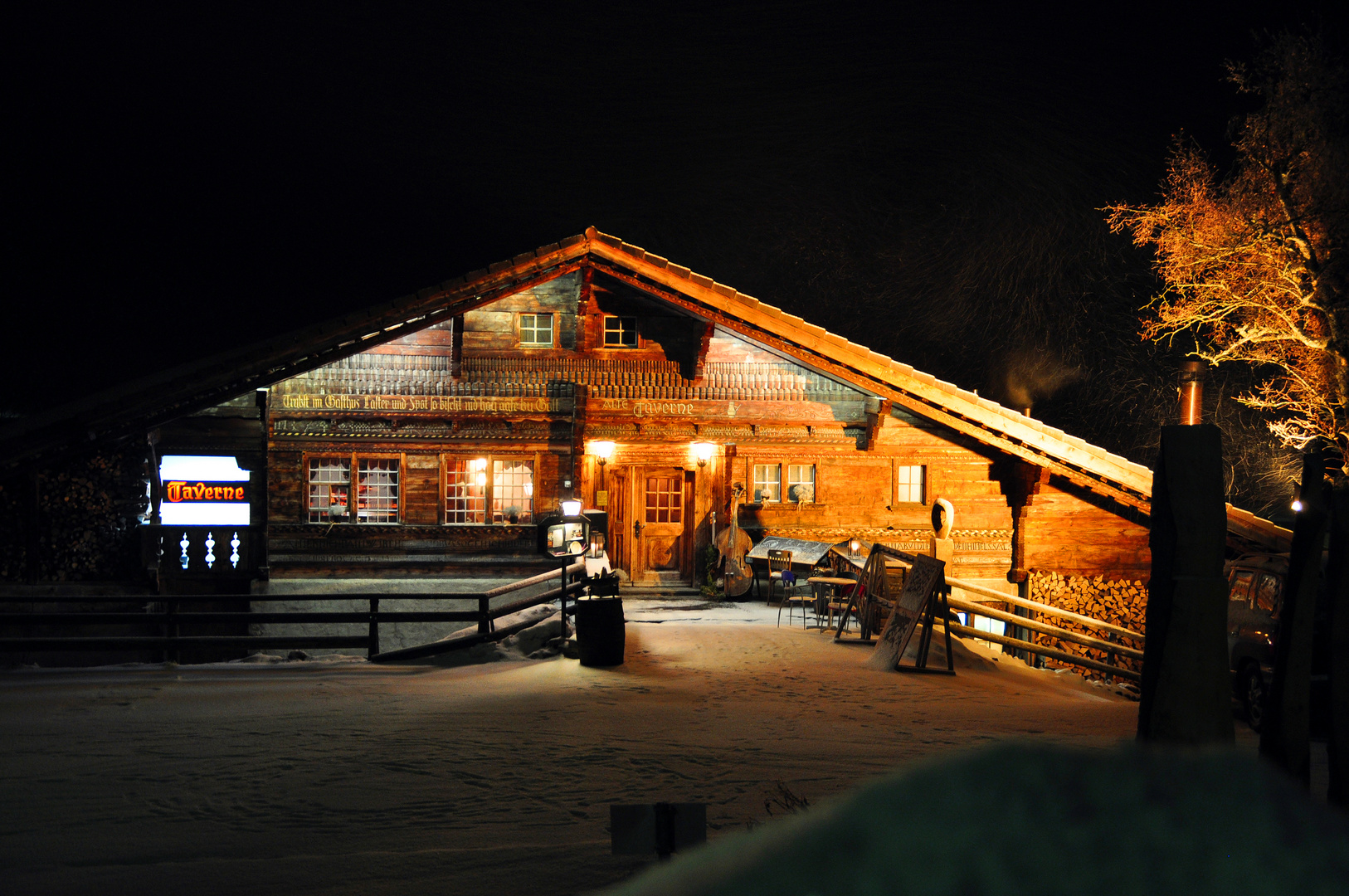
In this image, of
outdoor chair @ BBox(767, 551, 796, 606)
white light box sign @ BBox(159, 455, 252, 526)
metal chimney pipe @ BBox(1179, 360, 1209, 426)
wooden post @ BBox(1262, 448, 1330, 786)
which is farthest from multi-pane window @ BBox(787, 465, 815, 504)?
wooden post @ BBox(1262, 448, 1330, 786)

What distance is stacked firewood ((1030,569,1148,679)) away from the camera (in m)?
16.8

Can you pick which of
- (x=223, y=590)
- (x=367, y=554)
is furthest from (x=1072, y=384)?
(x=223, y=590)

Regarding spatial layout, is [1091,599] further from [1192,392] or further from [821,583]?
[1192,392]

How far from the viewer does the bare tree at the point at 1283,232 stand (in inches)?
584

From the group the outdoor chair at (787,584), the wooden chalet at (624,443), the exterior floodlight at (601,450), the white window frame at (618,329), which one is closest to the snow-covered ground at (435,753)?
the outdoor chair at (787,584)

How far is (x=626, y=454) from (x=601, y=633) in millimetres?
8123

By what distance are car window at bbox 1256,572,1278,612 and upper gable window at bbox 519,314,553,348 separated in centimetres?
1357

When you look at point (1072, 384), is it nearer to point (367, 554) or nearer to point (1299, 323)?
point (1299, 323)

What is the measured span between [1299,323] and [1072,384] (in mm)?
16693

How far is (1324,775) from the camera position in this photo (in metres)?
6.67

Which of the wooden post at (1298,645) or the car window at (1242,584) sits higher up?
the wooden post at (1298,645)

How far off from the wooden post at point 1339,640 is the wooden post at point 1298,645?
1.8 inches

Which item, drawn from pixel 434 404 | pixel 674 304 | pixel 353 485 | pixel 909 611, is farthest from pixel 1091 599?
pixel 353 485

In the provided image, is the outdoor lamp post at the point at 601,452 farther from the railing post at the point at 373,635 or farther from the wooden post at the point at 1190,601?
the wooden post at the point at 1190,601
